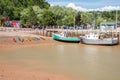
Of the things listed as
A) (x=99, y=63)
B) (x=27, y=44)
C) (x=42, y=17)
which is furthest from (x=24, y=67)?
(x=42, y=17)

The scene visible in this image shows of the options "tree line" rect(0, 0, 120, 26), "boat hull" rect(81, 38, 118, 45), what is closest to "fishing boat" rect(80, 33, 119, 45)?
"boat hull" rect(81, 38, 118, 45)

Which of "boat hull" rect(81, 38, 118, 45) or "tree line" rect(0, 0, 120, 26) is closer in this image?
"boat hull" rect(81, 38, 118, 45)

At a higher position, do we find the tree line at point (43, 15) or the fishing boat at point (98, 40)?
the tree line at point (43, 15)

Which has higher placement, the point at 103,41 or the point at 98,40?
the point at 98,40

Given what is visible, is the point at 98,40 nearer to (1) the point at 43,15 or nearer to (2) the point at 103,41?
(2) the point at 103,41

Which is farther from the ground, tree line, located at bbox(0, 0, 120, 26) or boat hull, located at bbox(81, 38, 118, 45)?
tree line, located at bbox(0, 0, 120, 26)

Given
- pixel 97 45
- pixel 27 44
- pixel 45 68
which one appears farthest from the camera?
pixel 97 45

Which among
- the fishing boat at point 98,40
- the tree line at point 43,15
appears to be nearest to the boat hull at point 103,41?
the fishing boat at point 98,40

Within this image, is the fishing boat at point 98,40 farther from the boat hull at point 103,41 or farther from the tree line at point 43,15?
the tree line at point 43,15

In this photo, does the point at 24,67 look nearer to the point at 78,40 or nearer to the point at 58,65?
the point at 58,65

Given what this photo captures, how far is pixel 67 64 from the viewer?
3145cm

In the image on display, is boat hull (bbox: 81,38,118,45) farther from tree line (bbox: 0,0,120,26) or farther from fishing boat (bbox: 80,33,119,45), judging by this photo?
tree line (bbox: 0,0,120,26)

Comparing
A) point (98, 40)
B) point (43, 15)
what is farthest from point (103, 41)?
point (43, 15)

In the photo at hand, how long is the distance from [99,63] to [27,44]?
23.5 m
